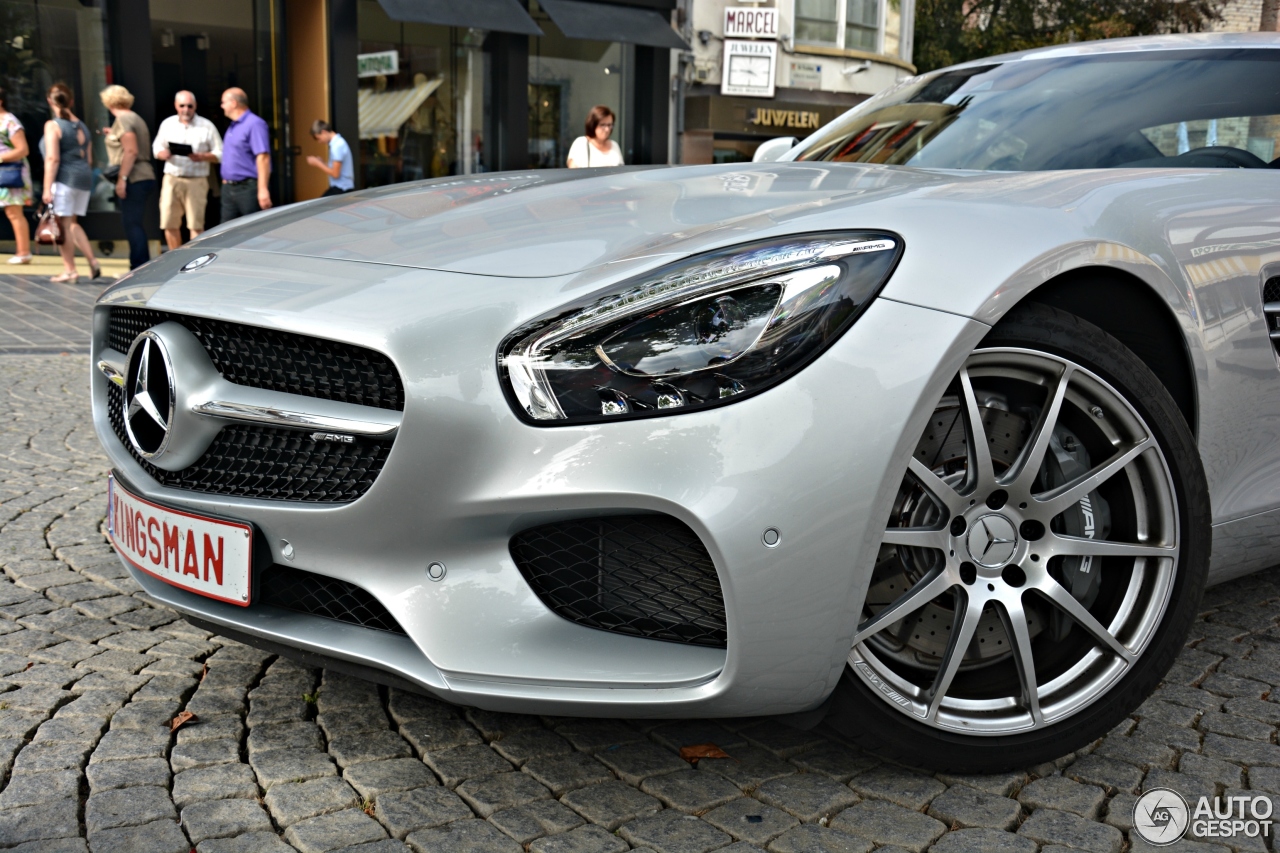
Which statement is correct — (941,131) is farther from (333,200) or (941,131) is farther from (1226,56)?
(333,200)

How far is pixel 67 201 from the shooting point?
1066 centimetres

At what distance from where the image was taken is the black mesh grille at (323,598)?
2.08 meters

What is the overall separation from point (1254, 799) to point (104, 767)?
2082mm

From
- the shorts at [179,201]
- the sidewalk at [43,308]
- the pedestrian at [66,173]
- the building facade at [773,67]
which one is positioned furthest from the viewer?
the building facade at [773,67]

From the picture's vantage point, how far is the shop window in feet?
71.2

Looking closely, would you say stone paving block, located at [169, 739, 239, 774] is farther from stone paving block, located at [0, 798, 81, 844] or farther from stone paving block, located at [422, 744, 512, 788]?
stone paving block, located at [422, 744, 512, 788]

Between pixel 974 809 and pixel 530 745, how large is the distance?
2.73 feet

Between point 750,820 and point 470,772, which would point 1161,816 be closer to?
point 750,820

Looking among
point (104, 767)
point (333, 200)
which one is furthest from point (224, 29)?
point (104, 767)

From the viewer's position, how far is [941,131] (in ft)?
10.7

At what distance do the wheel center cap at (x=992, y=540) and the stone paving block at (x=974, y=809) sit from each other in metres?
0.42

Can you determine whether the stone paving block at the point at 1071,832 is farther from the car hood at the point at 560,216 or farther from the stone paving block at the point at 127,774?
the stone paving block at the point at 127,774

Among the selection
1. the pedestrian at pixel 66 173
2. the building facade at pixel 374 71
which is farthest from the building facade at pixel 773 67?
the pedestrian at pixel 66 173

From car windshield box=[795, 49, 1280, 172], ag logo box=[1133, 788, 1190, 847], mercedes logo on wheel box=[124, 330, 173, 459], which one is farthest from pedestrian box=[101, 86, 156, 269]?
ag logo box=[1133, 788, 1190, 847]
